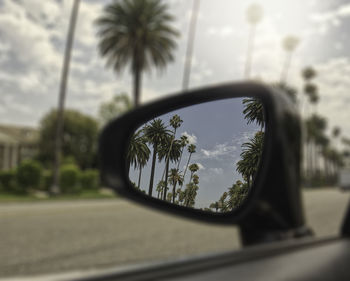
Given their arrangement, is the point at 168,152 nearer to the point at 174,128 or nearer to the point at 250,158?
the point at 174,128

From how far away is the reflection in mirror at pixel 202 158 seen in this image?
0.76 m

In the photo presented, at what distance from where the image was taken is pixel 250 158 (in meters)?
0.82

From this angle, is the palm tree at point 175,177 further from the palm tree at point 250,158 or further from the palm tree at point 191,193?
the palm tree at point 250,158

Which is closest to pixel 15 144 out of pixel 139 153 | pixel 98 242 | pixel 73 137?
pixel 73 137

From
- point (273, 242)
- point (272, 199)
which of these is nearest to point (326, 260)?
point (273, 242)

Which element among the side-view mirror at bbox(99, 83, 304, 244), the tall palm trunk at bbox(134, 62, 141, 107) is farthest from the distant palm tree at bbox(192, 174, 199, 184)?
the tall palm trunk at bbox(134, 62, 141, 107)

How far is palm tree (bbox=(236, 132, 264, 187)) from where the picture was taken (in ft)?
2.58

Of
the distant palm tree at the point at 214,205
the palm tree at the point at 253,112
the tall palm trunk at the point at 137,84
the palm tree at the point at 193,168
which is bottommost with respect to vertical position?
the distant palm tree at the point at 214,205

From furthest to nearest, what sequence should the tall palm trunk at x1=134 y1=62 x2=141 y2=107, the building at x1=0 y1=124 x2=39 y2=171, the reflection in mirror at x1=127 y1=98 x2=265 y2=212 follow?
the building at x1=0 y1=124 x2=39 y2=171 < the tall palm trunk at x1=134 y1=62 x2=141 y2=107 < the reflection in mirror at x1=127 y1=98 x2=265 y2=212

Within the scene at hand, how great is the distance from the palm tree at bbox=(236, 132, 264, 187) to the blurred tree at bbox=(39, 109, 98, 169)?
5822 centimetres

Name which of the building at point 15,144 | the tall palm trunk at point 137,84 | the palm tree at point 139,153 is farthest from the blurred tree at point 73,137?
the palm tree at point 139,153

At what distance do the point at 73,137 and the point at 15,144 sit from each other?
355 inches

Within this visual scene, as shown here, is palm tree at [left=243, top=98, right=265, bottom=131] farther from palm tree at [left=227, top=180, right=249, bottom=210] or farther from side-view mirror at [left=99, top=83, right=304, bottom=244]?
palm tree at [left=227, top=180, right=249, bottom=210]

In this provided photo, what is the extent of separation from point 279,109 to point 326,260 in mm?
1039
